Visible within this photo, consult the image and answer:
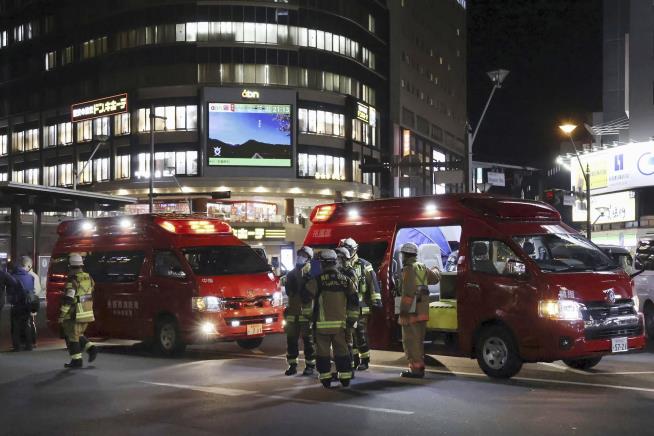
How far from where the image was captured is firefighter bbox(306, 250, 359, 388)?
1052 cm

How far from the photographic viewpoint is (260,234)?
66562 millimetres

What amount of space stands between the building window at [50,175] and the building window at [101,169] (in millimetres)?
8153

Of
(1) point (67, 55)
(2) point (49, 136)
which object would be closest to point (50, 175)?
(2) point (49, 136)

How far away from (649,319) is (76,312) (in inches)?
462

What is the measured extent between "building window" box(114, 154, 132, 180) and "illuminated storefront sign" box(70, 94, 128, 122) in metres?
3.93

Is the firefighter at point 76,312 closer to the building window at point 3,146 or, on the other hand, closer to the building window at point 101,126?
the building window at point 101,126

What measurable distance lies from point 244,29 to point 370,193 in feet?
61.5

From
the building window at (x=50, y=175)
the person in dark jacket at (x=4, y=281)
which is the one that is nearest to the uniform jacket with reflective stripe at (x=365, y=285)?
the person in dark jacket at (x=4, y=281)

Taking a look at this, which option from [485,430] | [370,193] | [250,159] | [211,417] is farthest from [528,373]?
[370,193]

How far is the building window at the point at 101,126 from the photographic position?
72.4 metres

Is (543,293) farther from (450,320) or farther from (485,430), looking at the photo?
(485,430)

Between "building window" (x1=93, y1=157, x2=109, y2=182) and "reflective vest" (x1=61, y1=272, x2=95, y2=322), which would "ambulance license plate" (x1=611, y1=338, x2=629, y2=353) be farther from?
"building window" (x1=93, y1=157, x2=109, y2=182)

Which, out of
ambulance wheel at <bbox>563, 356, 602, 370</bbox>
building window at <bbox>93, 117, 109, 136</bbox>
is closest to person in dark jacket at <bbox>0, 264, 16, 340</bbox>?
ambulance wheel at <bbox>563, 356, 602, 370</bbox>

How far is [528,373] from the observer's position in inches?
473
